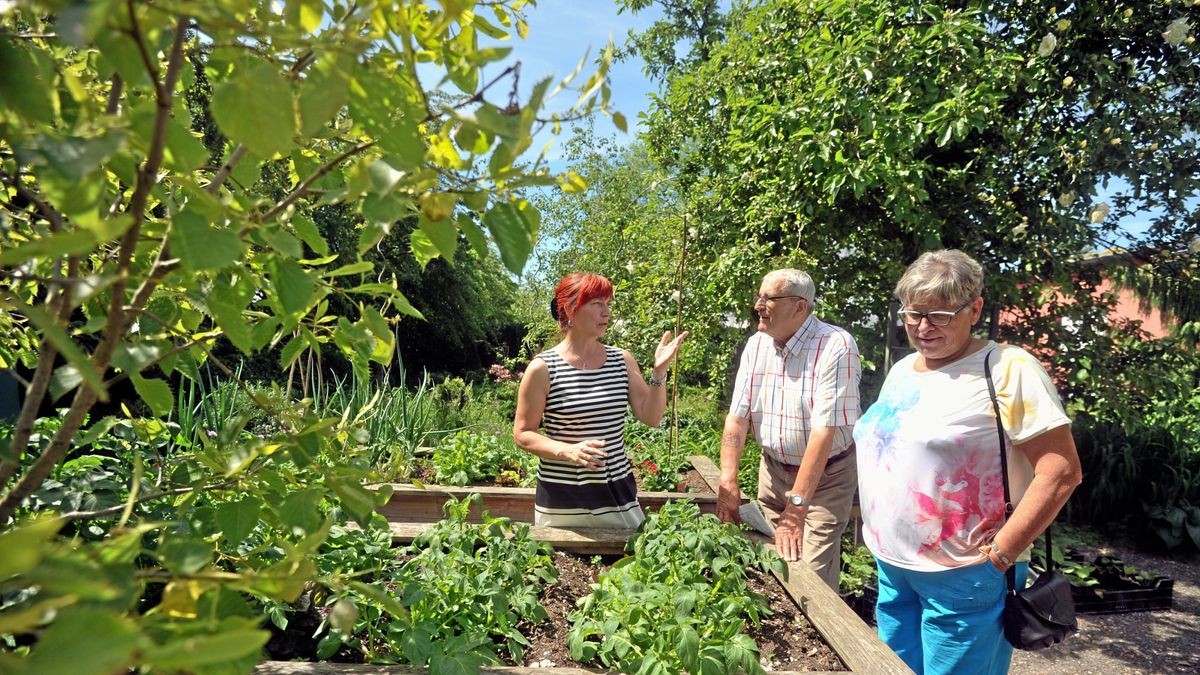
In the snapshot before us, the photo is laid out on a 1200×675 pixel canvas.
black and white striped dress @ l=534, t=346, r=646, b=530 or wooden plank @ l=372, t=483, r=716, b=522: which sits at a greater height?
black and white striped dress @ l=534, t=346, r=646, b=530

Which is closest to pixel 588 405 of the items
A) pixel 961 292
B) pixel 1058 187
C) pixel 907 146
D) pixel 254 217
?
pixel 961 292

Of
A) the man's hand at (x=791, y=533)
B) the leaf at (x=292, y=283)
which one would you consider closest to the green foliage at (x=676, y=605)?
the man's hand at (x=791, y=533)

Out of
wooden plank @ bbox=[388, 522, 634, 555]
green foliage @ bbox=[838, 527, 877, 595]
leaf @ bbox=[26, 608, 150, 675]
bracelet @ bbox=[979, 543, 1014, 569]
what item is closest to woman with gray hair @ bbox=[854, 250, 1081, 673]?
bracelet @ bbox=[979, 543, 1014, 569]

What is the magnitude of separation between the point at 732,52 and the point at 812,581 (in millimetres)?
4431

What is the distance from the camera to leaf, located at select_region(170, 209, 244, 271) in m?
0.63

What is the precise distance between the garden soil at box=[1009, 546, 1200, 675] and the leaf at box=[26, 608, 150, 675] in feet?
15.7

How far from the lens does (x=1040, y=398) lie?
201 centimetres

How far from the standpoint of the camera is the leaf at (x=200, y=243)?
2.08 feet

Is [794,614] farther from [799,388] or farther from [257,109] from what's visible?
[257,109]

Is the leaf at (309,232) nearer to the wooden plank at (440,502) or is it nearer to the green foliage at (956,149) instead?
the wooden plank at (440,502)

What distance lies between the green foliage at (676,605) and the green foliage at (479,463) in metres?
2.48

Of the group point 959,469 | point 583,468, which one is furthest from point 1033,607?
point 583,468

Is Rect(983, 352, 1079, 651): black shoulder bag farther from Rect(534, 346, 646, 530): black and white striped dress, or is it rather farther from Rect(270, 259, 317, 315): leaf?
Rect(270, 259, 317, 315): leaf

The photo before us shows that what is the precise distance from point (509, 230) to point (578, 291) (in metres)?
1.96
